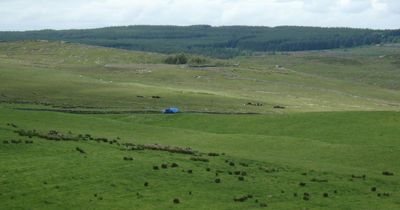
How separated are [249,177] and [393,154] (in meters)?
15.0

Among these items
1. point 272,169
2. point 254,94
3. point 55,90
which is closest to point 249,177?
point 272,169

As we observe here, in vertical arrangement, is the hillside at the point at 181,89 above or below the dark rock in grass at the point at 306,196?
below

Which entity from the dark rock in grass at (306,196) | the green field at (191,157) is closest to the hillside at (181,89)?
the green field at (191,157)

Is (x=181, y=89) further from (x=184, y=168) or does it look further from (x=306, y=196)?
(x=306, y=196)

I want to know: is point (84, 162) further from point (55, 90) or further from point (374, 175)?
point (55, 90)

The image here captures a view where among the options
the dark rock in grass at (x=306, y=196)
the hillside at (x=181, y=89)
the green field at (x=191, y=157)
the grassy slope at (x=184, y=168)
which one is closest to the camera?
the grassy slope at (x=184, y=168)

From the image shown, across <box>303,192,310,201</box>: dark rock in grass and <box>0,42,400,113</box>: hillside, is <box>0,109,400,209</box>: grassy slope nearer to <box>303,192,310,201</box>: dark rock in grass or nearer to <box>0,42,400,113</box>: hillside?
<box>303,192,310,201</box>: dark rock in grass

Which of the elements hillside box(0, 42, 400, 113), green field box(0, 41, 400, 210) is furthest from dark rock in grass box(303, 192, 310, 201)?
hillside box(0, 42, 400, 113)

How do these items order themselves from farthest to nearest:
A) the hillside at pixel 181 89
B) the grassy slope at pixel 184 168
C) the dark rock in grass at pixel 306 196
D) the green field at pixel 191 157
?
the hillside at pixel 181 89 < the dark rock in grass at pixel 306 196 < the green field at pixel 191 157 < the grassy slope at pixel 184 168

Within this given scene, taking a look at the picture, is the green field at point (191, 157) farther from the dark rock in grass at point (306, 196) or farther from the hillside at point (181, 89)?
the hillside at point (181, 89)

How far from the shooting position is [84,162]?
40.6 meters

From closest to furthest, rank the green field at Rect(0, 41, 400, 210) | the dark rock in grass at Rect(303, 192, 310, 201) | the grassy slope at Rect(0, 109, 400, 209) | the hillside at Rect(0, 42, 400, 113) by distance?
the grassy slope at Rect(0, 109, 400, 209), the green field at Rect(0, 41, 400, 210), the dark rock in grass at Rect(303, 192, 310, 201), the hillside at Rect(0, 42, 400, 113)

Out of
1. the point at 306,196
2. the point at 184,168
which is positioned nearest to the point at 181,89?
the point at 184,168

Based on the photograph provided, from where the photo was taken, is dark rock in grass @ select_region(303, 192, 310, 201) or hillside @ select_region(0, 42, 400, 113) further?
hillside @ select_region(0, 42, 400, 113)
